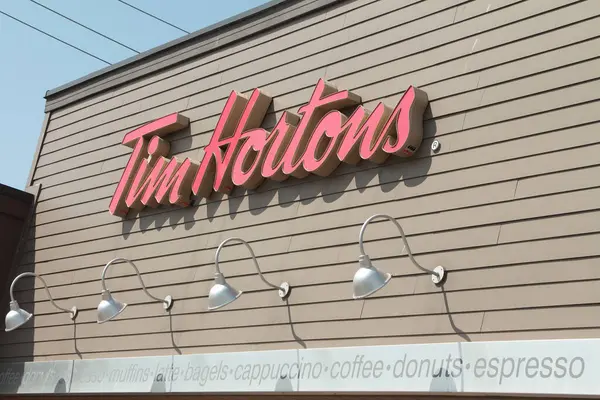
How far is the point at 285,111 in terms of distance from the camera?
797 centimetres

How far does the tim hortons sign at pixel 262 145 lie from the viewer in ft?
22.6

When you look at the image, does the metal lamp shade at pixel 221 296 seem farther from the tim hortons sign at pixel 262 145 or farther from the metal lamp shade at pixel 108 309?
the metal lamp shade at pixel 108 309

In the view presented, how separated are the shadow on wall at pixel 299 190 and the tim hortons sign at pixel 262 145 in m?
0.08

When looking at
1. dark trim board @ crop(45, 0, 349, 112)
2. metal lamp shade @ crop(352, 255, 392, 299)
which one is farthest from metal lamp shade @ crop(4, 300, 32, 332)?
metal lamp shade @ crop(352, 255, 392, 299)

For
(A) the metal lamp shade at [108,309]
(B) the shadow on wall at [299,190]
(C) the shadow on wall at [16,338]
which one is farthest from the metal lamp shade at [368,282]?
(C) the shadow on wall at [16,338]

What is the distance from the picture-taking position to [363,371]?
6.29 m

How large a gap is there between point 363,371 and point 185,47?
497 cm

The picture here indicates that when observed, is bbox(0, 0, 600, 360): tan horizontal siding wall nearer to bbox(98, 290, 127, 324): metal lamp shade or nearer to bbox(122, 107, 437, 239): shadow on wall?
bbox(122, 107, 437, 239): shadow on wall

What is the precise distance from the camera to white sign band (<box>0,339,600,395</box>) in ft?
16.9

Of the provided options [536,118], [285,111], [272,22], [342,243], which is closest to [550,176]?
[536,118]

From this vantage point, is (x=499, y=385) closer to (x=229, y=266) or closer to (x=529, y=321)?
(x=529, y=321)

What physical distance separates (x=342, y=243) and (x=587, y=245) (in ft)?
7.34

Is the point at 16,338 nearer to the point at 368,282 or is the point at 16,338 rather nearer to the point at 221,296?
the point at 221,296

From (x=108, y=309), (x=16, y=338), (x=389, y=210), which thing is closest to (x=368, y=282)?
(x=389, y=210)
